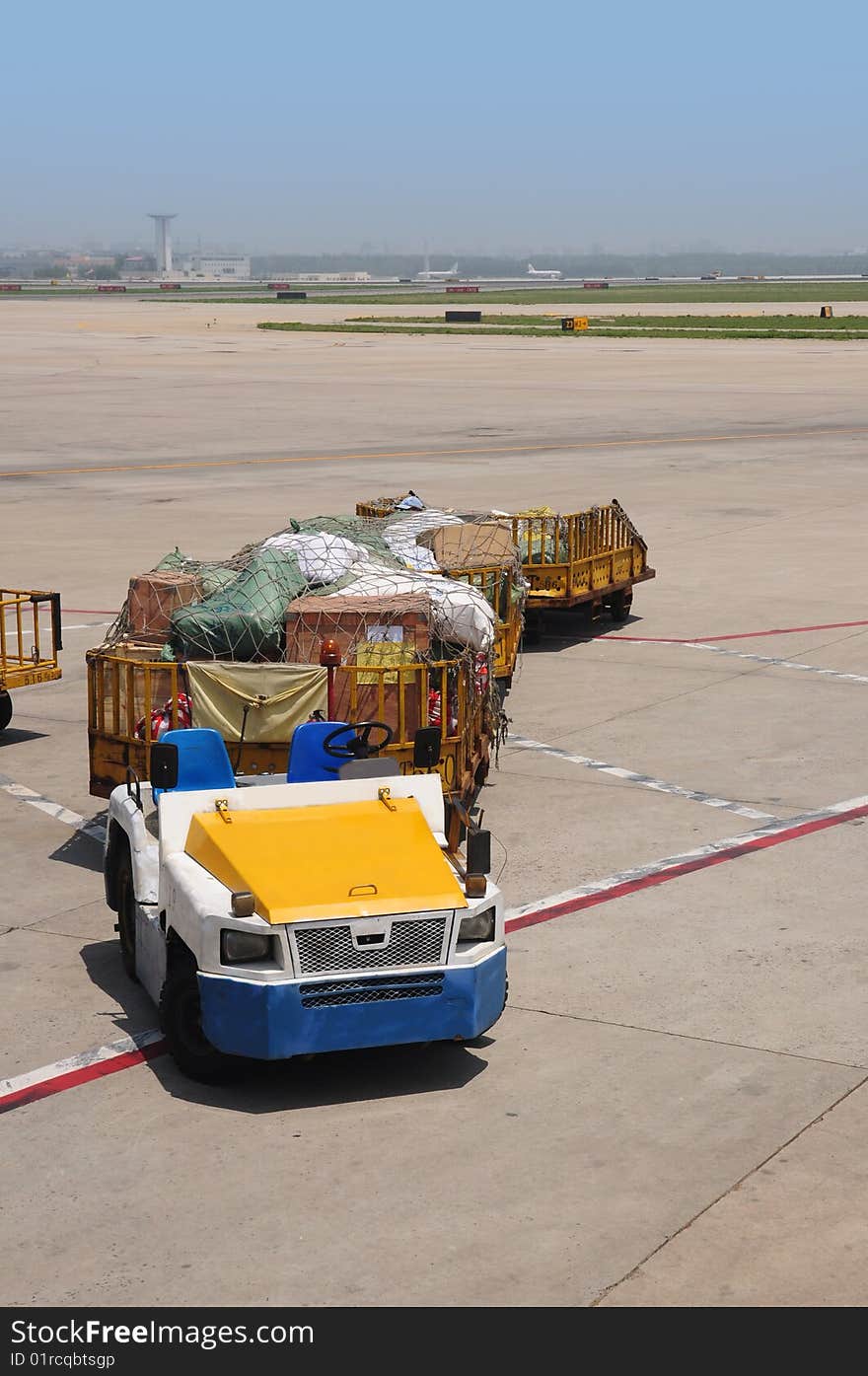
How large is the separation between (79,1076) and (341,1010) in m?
1.72

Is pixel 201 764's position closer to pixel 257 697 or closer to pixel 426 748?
pixel 426 748

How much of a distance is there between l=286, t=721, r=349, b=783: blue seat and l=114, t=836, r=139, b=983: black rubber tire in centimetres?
129

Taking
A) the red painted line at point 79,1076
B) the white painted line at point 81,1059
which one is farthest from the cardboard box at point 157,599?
the red painted line at point 79,1076

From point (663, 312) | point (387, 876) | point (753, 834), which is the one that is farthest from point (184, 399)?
point (663, 312)

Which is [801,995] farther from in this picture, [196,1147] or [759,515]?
[759,515]

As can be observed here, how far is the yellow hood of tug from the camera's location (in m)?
9.59

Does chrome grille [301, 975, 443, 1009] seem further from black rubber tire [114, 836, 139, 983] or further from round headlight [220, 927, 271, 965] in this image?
black rubber tire [114, 836, 139, 983]

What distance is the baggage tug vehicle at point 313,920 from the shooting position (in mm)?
9461

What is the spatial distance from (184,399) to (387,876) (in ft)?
196

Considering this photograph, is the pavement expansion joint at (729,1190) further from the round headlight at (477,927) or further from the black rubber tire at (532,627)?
the black rubber tire at (532,627)

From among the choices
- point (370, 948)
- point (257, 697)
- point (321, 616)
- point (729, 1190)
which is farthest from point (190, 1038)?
point (321, 616)

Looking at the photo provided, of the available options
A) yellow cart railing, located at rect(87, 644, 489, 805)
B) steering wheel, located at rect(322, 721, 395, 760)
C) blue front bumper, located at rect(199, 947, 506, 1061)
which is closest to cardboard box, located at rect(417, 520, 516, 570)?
yellow cart railing, located at rect(87, 644, 489, 805)

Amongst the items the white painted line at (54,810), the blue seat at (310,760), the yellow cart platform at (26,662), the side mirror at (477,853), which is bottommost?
the white painted line at (54,810)

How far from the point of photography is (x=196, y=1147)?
9188mm
